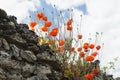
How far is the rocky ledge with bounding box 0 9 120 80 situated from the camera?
361 inches

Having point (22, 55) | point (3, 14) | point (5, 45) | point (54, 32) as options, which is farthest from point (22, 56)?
point (3, 14)

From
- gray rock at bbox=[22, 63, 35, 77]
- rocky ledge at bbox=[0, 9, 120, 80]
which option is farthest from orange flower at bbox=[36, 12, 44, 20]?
gray rock at bbox=[22, 63, 35, 77]

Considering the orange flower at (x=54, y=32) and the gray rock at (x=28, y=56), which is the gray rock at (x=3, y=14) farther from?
the orange flower at (x=54, y=32)

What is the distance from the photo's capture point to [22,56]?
9.77 m

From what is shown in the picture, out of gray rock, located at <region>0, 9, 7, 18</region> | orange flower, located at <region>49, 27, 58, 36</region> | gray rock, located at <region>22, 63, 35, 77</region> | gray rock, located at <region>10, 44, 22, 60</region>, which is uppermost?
gray rock, located at <region>0, 9, 7, 18</region>

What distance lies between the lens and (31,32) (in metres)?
10.9

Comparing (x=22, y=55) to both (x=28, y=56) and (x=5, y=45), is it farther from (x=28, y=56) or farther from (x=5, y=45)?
(x=5, y=45)

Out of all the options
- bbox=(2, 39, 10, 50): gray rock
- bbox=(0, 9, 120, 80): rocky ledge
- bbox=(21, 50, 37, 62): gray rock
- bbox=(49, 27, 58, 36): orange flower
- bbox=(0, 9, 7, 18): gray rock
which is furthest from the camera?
bbox=(49, 27, 58, 36): orange flower

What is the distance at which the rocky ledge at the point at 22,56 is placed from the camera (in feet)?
30.1

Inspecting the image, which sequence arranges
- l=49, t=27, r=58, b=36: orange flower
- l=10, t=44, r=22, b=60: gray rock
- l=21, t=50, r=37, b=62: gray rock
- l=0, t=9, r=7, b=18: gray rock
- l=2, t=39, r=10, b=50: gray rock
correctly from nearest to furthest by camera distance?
l=2, t=39, r=10, b=50: gray rock < l=10, t=44, r=22, b=60: gray rock < l=21, t=50, r=37, b=62: gray rock < l=0, t=9, r=7, b=18: gray rock < l=49, t=27, r=58, b=36: orange flower

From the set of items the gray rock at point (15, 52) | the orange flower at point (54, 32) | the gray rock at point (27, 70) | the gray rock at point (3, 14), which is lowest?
the gray rock at point (27, 70)

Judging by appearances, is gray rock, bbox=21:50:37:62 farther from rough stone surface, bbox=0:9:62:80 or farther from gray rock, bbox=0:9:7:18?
gray rock, bbox=0:9:7:18

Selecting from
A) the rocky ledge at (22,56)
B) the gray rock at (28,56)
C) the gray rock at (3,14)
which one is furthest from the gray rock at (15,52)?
→ the gray rock at (3,14)

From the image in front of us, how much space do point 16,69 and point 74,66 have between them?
283 centimetres
